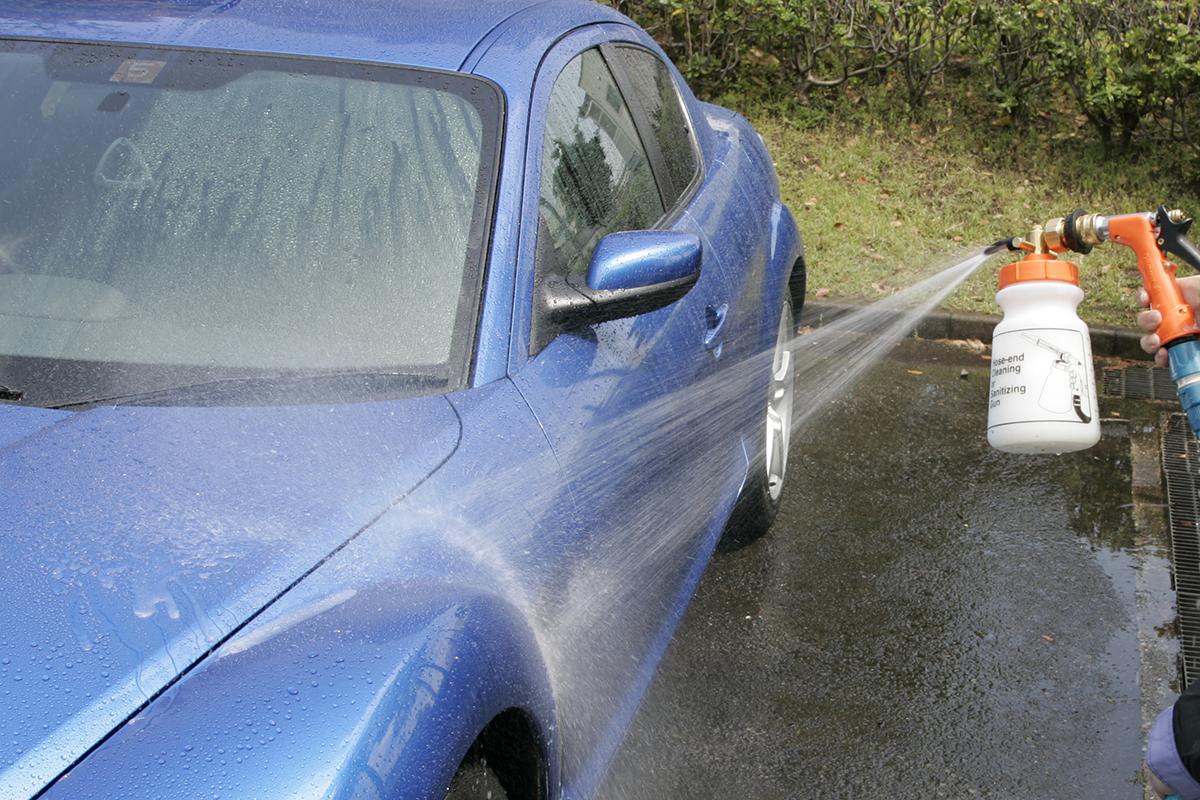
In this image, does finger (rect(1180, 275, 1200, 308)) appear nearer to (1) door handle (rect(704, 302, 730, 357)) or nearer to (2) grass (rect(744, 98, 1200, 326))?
(1) door handle (rect(704, 302, 730, 357))

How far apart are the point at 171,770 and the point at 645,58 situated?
3.24m

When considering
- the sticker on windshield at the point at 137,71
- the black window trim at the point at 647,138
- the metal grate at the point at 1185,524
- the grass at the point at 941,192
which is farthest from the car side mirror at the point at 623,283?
the grass at the point at 941,192

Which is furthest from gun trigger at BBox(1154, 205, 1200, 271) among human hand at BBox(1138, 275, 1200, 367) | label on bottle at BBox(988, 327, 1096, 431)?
label on bottle at BBox(988, 327, 1096, 431)

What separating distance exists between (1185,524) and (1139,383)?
156 cm

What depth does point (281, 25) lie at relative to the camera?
3.33 metres

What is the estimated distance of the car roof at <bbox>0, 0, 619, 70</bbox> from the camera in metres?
3.24

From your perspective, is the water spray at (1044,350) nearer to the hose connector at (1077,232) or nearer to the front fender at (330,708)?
the hose connector at (1077,232)

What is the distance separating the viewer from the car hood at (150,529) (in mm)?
1759

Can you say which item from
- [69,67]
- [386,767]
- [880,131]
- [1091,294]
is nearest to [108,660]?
[386,767]

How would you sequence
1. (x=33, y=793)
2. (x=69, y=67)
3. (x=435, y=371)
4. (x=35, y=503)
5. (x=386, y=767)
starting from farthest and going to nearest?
(x=69, y=67) < (x=435, y=371) < (x=35, y=503) < (x=386, y=767) < (x=33, y=793)

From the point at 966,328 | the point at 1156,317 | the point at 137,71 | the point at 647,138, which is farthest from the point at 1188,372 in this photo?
the point at 966,328

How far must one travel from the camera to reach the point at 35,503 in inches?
83.0

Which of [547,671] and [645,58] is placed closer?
[547,671]

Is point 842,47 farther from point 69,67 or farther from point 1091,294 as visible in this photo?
point 69,67
